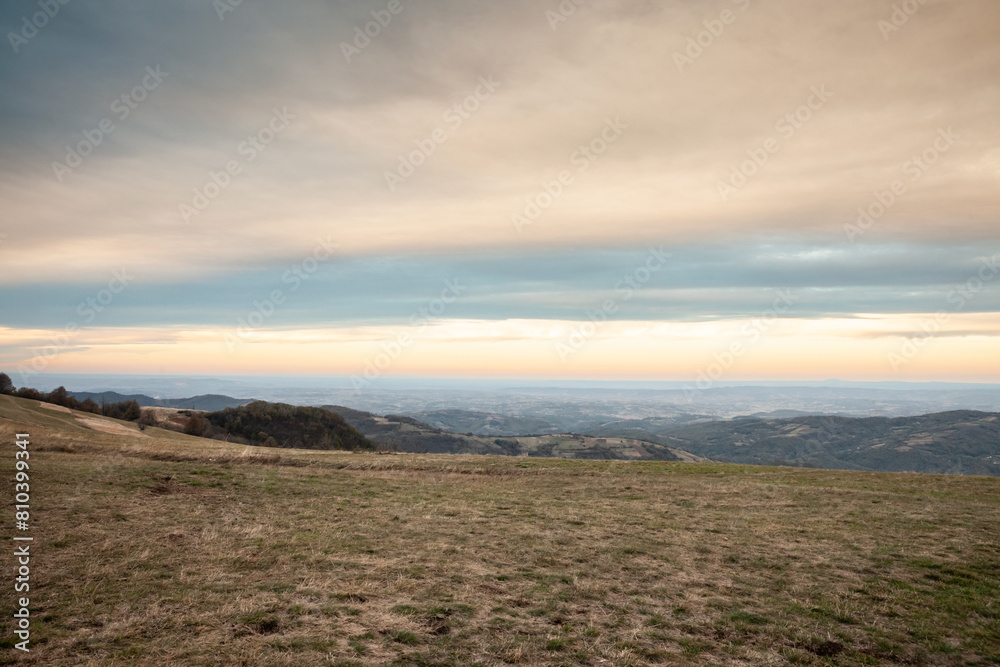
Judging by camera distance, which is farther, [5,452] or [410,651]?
[5,452]

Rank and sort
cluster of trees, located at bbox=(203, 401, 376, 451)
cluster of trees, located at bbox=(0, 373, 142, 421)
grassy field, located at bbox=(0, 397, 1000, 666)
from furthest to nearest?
cluster of trees, located at bbox=(203, 401, 376, 451)
cluster of trees, located at bbox=(0, 373, 142, 421)
grassy field, located at bbox=(0, 397, 1000, 666)

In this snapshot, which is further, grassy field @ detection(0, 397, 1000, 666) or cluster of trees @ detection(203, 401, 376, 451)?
cluster of trees @ detection(203, 401, 376, 451)

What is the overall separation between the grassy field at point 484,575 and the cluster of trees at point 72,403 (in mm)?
71527

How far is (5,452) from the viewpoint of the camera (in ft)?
74.7

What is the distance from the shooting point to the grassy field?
850 cm

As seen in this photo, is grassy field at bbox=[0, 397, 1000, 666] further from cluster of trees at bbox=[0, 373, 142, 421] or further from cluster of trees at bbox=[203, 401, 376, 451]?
cluster of trees at bbox=[203, 401, 376, 451]

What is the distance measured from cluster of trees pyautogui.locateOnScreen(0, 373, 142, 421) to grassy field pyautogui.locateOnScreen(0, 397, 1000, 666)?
2816 inches

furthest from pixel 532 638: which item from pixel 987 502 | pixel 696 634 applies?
pixel 987 502

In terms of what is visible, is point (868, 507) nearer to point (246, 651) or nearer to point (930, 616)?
point (930, 616)

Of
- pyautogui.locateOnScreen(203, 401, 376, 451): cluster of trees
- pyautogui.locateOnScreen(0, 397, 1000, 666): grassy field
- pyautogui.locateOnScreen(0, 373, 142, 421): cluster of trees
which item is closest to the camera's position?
pyautogui.locateOnScreen(0, 397, 1000, 666): grassy field

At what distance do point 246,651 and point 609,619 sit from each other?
6.91 m

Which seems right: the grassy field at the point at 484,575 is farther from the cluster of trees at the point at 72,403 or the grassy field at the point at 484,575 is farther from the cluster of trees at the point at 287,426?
the cluster of trees at the point at 287,426

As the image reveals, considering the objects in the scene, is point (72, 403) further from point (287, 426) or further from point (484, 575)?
point (484, 575)

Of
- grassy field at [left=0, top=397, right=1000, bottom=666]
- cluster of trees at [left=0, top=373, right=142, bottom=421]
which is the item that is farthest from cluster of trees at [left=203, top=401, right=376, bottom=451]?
grassy field at [left=0, top=397, right=1000, bottom=666]
